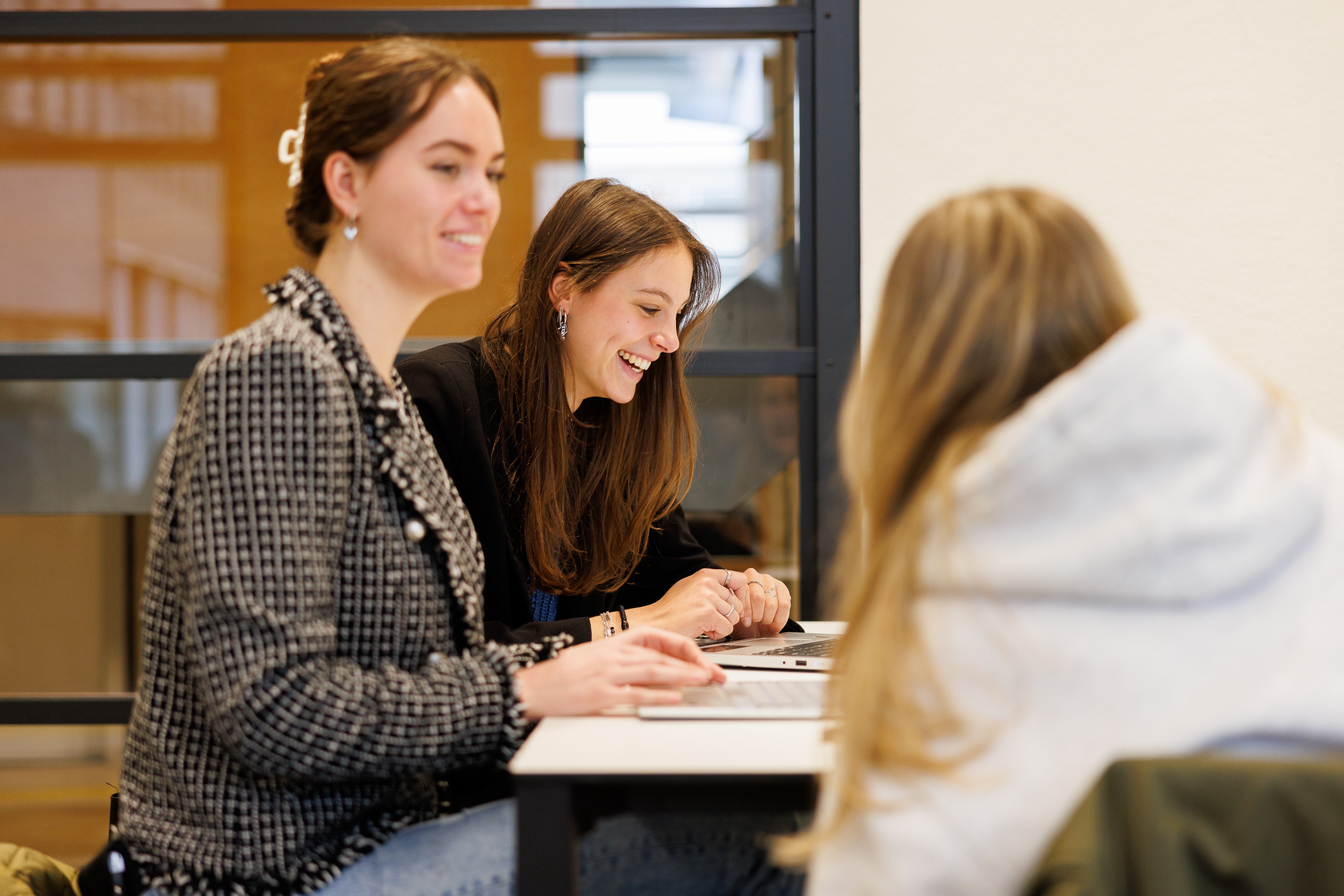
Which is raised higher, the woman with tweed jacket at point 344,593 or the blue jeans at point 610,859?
the woman with tweed jacket at point 344,593

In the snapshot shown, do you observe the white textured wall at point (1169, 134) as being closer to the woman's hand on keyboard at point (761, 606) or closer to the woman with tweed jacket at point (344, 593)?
the woman's hand on keyboard at point (761, 606)

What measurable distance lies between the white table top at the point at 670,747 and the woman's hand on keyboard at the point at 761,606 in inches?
23.6

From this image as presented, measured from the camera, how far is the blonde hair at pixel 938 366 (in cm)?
A: 76

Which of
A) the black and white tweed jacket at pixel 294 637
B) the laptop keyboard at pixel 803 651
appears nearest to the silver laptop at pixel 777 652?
the laptop keyboard at pixel 803 651

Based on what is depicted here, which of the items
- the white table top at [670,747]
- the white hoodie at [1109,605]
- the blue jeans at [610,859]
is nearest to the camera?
the white hoodie at [1109,605]

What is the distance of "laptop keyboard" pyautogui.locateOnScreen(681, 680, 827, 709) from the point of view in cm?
117

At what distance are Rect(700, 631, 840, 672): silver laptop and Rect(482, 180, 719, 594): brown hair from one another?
0.94ft

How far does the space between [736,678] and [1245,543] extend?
0.74 metres

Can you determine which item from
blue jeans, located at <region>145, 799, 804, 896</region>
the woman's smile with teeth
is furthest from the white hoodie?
the woman's smile with teeth

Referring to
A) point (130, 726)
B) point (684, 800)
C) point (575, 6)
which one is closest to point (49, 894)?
point (130, 726)

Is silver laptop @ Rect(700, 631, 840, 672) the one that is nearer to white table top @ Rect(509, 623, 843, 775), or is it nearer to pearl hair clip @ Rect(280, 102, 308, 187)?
white table top @ Rect(509, 623, 843, 775)

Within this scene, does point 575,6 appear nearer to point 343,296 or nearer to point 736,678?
point 343,296

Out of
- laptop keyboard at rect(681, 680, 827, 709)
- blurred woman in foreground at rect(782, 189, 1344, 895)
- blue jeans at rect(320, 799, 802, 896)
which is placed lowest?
blue jeans at rect(320, 799, 802, 896)

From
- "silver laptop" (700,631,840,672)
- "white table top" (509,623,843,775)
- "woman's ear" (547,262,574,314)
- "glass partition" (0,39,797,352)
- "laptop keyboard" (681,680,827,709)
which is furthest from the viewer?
"glass partition" (0,39,797,352)
